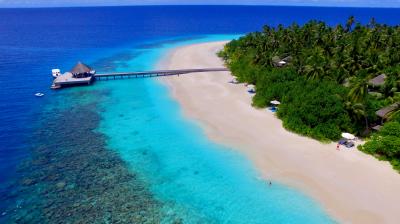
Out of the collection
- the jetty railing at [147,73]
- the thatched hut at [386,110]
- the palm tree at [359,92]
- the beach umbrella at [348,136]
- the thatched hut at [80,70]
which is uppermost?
the thatched hut at [80,70]

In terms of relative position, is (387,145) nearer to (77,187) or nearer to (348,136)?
(348,136)

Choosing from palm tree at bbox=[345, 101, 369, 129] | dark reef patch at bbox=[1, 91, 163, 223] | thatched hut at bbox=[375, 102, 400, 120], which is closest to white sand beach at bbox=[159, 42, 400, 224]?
palm tree at bbox=[345, 101, 369, 129]

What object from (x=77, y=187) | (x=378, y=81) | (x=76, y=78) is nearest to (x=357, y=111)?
(x=378, y=81)

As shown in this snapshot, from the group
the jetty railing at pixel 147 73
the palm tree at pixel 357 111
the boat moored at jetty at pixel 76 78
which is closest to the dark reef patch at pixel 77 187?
the boat moored at jetty at pixel 76 78

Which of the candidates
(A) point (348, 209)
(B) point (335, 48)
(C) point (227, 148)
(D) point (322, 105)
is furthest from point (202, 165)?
(B) point (335, 48)

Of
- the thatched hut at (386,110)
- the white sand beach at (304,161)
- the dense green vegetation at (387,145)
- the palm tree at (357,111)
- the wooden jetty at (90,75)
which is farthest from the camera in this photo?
the wooden jetty at (90,75)

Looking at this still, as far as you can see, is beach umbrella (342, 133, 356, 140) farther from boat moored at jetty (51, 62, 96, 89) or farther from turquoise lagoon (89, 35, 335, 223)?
boat moored at jetty (51, 62, 96, 89)

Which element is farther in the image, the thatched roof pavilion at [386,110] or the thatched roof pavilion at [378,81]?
the thatched roof pavilion at [378,81]

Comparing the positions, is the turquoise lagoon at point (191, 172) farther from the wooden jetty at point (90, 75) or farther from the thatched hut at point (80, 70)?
the thatched hut at point (80, 70)
